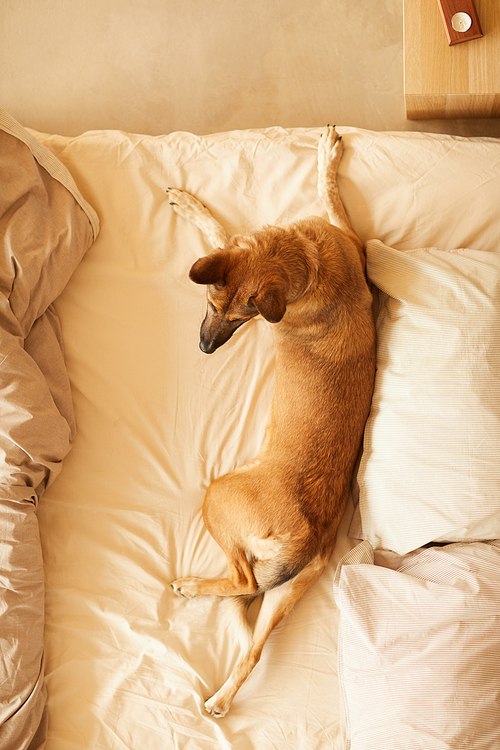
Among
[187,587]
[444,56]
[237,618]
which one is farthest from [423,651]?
[444,56]

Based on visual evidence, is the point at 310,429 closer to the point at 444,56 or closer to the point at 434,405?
the point at 434,405

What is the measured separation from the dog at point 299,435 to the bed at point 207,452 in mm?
110

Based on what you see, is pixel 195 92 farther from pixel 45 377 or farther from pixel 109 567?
pixel 109 567

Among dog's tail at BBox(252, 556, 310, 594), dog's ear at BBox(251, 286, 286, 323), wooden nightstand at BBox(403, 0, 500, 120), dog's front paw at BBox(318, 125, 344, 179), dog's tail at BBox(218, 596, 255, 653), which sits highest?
wooden nightstand at BBox(403, 0, 500, 120)

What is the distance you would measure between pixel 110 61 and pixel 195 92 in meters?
0.53

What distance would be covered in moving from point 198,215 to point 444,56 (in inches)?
47.9

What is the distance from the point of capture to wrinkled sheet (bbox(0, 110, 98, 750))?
2.09 m

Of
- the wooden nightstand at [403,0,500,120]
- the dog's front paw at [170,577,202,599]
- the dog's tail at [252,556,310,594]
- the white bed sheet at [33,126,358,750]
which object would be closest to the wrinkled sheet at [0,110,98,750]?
the white bed sheet at [33,126,358,750]

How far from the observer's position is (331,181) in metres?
2.33

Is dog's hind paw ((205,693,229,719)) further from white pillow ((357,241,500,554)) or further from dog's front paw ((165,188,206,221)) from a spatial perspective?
dog's front paw ((165,188,206,221))

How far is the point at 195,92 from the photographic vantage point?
3016mm

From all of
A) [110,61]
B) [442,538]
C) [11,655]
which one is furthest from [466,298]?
[110,61]

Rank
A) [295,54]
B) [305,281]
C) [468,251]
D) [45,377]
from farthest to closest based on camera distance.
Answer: [295,54] < [45,377] < [468,251] < [305,281]

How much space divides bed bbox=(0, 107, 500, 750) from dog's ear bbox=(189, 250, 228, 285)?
534 millimetres
